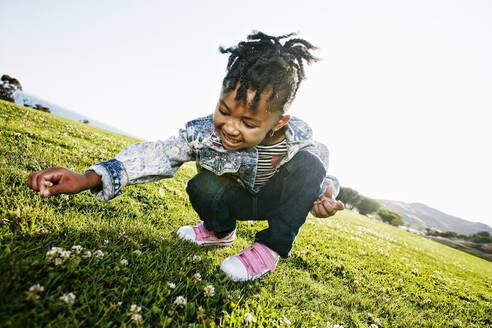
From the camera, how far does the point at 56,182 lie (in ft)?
6.23

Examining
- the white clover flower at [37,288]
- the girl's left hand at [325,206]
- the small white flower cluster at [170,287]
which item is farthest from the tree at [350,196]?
the white clover flower at [37,288]

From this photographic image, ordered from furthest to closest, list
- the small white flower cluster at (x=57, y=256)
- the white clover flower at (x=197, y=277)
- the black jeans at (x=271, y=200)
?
the black jeans at (x=271, y=200), the white clover flower at (x=197, y=277), the small white flower cluster at (x=57, y=256)

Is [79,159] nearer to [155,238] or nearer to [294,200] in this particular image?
[155,238]

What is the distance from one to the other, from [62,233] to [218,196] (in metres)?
1.65

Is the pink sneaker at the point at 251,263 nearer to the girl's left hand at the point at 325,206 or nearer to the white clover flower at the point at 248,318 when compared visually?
the white clover flower at the point at 248,318

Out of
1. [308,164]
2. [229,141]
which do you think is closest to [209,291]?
[229,141]

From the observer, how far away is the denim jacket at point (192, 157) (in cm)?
232

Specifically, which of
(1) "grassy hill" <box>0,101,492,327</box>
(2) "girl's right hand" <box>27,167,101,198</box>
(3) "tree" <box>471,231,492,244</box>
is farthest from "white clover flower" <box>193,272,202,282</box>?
(3) "tree" <box>471,231,492,244</box>

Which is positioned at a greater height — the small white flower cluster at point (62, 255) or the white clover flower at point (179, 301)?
the small white flower cluster at point (62, 255)

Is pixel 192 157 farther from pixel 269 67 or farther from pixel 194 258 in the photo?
pixel 269 67

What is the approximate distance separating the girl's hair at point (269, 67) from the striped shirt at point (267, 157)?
60cm

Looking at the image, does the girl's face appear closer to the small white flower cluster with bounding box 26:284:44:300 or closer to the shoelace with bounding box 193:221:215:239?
the shoelace with bounding box 193:221:215:239

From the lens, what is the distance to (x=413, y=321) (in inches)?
123

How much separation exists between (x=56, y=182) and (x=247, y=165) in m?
1.98
